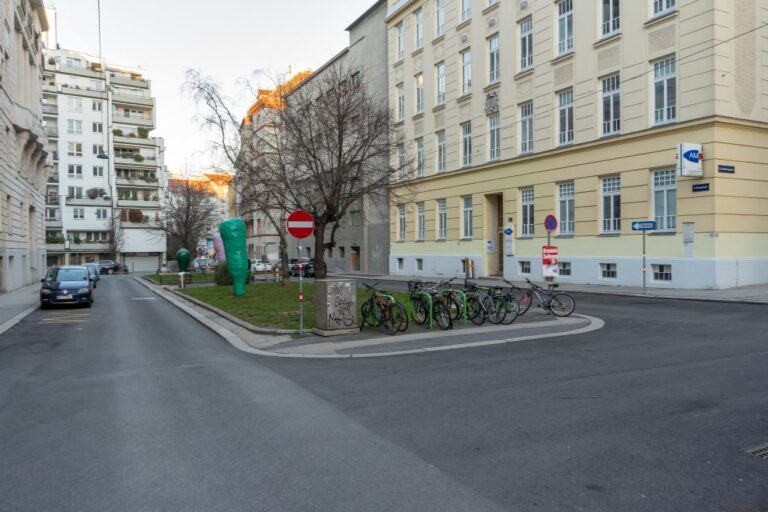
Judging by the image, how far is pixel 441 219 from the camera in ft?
121

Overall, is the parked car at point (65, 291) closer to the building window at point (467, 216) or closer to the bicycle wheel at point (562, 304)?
the bicycle wheel at point (562, 304)

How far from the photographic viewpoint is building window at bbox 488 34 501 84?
103 ft

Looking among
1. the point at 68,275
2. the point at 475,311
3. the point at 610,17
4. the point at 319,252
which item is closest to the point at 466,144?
the point at 610,17

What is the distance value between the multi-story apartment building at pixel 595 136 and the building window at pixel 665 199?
64mm

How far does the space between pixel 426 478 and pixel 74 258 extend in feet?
273

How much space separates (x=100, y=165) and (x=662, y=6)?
72804mm

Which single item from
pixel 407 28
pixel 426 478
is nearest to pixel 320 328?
pixel 426 478

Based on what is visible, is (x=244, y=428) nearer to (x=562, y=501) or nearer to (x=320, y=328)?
(x=562, y=501)

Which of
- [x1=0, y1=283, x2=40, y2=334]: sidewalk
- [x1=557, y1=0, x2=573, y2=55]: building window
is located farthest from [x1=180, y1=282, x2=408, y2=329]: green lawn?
[x1=557, y1=0, x2=573, y2=55]: building window

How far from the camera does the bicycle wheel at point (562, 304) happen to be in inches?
594

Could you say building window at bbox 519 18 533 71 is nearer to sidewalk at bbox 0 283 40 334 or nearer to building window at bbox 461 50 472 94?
building window at bbox 461 50 472 94

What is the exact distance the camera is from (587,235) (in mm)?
25656

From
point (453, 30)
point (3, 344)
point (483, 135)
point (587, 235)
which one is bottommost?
point (3, 344)

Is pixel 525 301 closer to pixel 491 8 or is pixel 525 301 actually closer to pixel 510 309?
pixel 510 309
